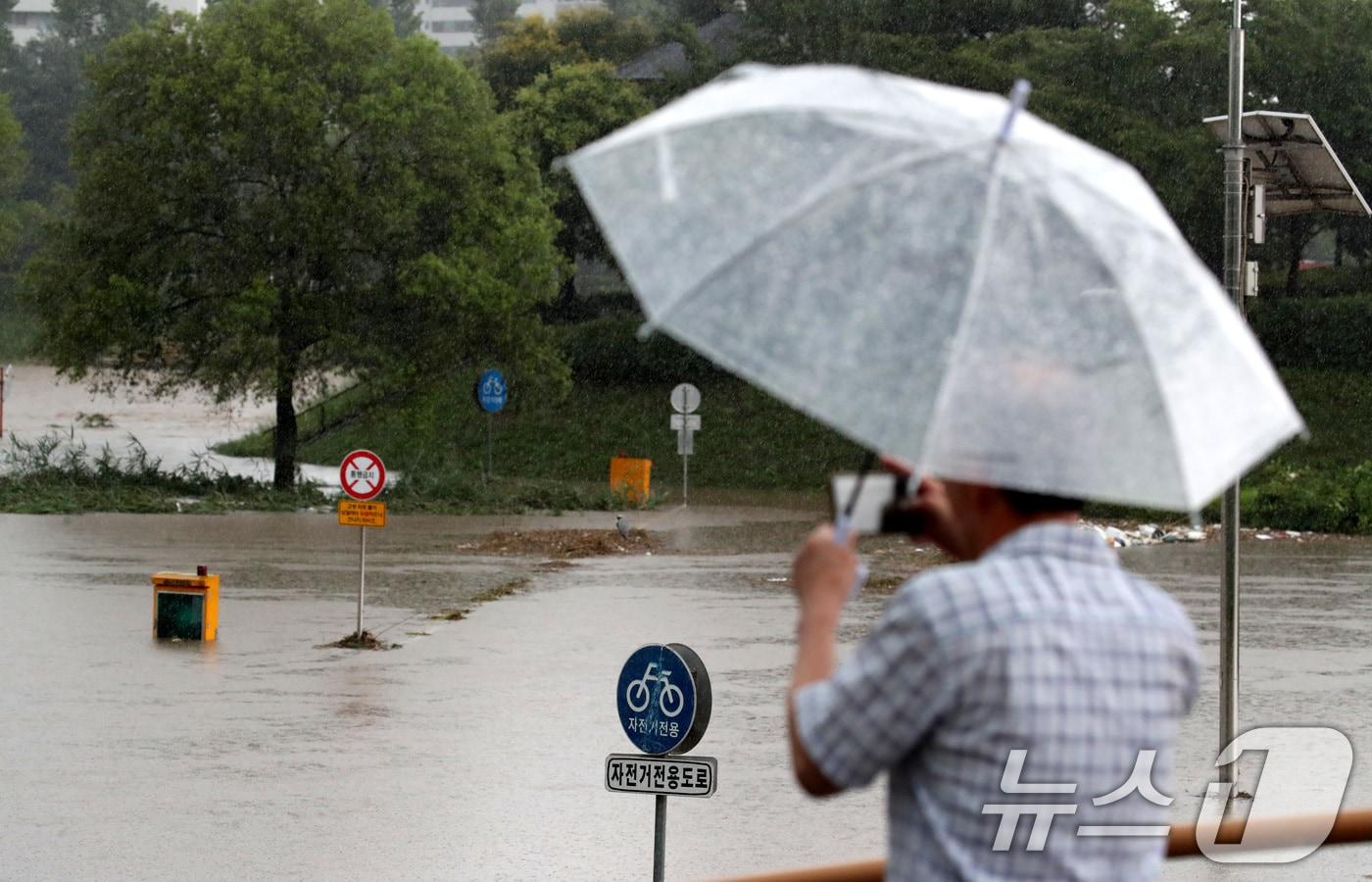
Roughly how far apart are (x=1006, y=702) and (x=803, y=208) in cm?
80

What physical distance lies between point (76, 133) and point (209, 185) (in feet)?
8.53

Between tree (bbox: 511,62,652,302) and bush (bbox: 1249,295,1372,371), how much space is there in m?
18.4

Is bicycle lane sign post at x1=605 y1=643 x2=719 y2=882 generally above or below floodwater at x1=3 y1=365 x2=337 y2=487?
below

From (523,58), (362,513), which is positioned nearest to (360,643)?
(362,513)

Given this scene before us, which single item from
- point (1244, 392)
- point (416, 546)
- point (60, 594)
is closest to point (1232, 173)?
point (1244, 392)

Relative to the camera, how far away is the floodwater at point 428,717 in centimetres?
894

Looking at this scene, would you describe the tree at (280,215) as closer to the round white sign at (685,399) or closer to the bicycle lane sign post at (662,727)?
the round white sign at (685,399)

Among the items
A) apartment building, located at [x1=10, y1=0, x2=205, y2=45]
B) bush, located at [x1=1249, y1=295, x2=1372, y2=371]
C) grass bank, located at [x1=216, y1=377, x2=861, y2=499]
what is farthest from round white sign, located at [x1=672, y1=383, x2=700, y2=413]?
apartment building, located at [x1=10, y1=0, x2=205, y2=45]

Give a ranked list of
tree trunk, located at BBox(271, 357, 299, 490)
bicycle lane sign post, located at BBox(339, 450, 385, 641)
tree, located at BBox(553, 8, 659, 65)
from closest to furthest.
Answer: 1. bicycle lane sign post, located at BBox(339, 450, 385, 641)
2. tree trunk, located at BBox(271, 357, 299, 490)
3. tree, located at BBox(553, 8, 659, 65)

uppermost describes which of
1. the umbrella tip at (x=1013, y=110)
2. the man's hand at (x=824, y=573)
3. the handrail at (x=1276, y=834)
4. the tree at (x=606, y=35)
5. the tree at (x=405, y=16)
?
the tree at (x=405, y=16)

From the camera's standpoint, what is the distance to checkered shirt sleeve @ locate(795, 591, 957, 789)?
7.64ft

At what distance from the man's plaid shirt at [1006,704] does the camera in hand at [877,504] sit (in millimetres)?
123

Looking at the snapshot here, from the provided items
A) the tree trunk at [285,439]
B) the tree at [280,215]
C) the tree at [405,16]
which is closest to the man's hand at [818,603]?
the tree at [280,215]

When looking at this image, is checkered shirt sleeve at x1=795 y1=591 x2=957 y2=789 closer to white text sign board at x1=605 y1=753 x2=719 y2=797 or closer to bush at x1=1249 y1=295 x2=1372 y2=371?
white text sign board at x1=605 y1=753 x2=719 y2=797
